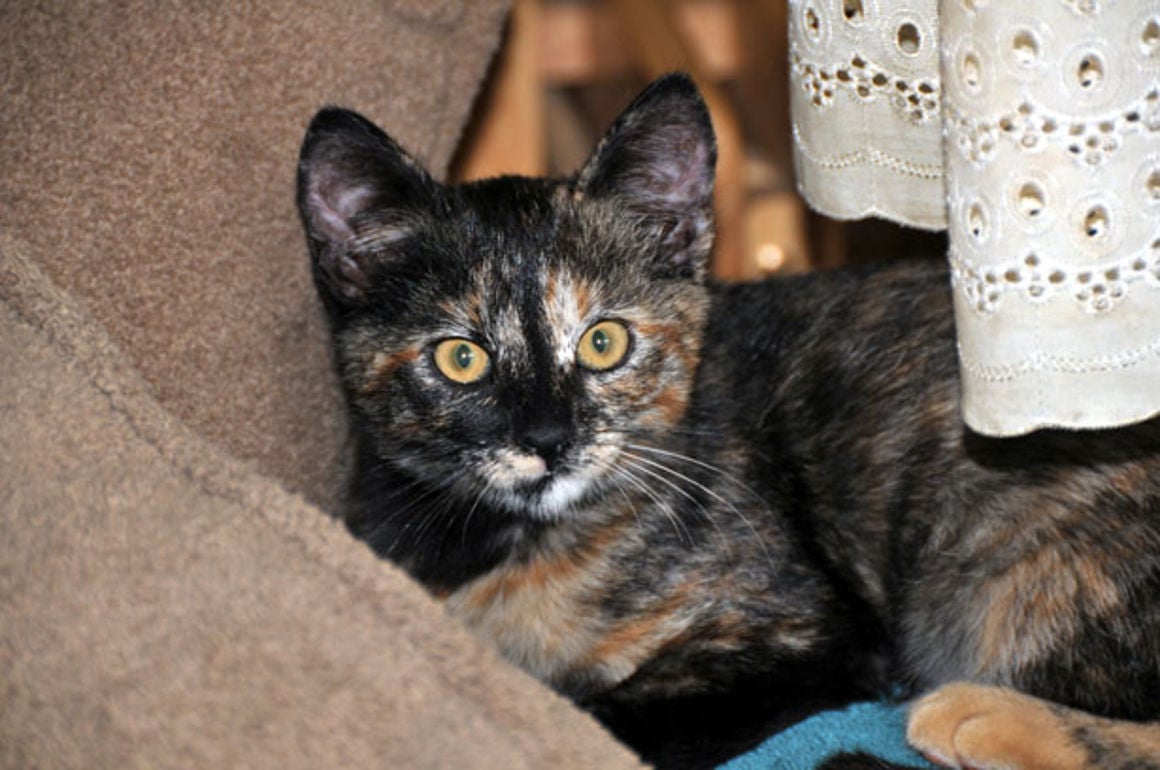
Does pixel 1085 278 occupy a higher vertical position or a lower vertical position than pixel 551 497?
higher

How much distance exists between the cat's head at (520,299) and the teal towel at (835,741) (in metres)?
0.35

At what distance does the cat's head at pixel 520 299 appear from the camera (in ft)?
4.50

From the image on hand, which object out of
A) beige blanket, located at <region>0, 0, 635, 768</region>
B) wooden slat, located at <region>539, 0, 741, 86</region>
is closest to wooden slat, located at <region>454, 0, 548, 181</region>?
beige blanket, located at <region>0, 0, 635, 768</region>

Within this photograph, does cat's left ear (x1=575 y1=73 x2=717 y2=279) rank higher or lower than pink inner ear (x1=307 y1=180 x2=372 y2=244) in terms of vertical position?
higher

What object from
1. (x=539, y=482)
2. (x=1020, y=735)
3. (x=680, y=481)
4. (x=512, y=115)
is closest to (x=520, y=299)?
(x=539, y=482)

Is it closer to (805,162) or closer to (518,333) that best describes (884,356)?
(805,162)

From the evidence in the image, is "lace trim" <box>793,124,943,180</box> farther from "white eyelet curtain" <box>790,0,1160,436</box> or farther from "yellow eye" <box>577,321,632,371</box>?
"yellow eye" <box>577,321,632,371</box>

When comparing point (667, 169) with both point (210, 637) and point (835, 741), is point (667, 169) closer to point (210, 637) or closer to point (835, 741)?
point (835, 741)

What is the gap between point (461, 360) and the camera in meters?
1.40

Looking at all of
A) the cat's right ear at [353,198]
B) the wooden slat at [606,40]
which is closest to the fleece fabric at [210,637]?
the cat's right ear at [353,198]

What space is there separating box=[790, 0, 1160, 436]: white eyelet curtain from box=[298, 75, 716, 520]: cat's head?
457 millimetres

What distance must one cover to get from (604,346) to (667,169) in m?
0.25

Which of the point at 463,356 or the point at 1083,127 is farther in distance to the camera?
the point at 463,356

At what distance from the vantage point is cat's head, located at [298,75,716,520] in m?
1.37
